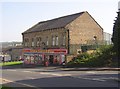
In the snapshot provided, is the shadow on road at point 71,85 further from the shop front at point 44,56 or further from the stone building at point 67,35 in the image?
the shop front at point 44,56

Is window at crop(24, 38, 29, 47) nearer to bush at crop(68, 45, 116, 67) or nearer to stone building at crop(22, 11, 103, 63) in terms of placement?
stone building at crop(22, 11, 103, 63)

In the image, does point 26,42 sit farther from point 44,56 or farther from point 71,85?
point 71,85

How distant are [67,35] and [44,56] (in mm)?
8696

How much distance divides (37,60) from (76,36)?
1203cm

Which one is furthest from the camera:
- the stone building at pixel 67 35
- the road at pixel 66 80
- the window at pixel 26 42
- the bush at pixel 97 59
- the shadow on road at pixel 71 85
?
the window at pixel 26 42

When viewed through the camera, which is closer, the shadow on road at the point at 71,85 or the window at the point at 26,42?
the shadow on road at the point at 71,85

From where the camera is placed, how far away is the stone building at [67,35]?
51.8 meters

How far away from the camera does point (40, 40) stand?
60062mm

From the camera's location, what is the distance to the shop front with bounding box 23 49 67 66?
5259cm

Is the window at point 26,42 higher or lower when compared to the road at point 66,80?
higher

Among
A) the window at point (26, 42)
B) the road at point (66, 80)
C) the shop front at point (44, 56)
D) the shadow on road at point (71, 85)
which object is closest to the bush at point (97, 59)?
the shop front at point (44, 56)

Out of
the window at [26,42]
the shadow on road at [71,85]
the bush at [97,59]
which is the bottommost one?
the shadow on road at [71,85]

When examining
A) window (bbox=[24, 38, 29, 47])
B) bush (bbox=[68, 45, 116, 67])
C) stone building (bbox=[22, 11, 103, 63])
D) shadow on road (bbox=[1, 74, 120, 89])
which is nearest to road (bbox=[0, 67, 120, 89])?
shadow on road (bbox=[1, 74, 120, 89])

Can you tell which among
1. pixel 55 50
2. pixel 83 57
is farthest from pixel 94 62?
pixel 55 50
